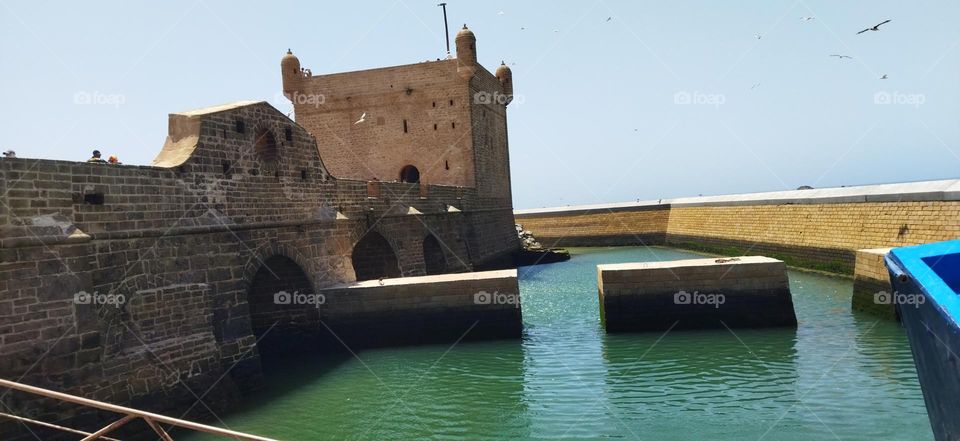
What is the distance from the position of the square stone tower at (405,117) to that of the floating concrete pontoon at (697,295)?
43.6 feet

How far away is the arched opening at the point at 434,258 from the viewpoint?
21.4 m

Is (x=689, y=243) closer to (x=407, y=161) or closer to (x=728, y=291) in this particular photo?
(x=407, y=161)

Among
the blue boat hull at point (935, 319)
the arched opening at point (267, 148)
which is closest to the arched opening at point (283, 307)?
the arched opening at point (267, 148)

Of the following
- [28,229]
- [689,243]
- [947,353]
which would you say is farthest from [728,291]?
[689,243]

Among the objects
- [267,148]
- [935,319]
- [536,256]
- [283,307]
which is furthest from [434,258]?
[935,319]

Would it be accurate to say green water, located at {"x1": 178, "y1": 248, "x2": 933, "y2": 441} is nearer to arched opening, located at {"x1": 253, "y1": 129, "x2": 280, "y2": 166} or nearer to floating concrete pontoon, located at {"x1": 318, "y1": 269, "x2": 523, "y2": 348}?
floating concrete pontoon, located at {"x1": 318, "y1": 269, "x2": 523, "y2": 348}

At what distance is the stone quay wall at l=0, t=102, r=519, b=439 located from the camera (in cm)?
756

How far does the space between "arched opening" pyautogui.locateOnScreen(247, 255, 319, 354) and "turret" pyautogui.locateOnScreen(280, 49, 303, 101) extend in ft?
50.6

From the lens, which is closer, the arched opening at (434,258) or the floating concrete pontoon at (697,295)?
the floating concrete pontoon at (697,295)

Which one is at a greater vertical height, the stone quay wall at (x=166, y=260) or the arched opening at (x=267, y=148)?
the arched opening at (x=267, y=148)

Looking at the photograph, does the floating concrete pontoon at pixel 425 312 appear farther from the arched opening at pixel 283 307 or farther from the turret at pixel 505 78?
the turret at pixel 505 78

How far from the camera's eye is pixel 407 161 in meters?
26.3

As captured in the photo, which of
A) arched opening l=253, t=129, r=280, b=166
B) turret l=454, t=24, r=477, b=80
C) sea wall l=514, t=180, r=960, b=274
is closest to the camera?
arched opening l=253, t=129, r=280, b=166

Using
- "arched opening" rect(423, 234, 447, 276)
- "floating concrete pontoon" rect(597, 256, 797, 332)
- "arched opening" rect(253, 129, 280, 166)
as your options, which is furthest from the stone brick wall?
"arched opening" rect(253, 129, 280, 166)
